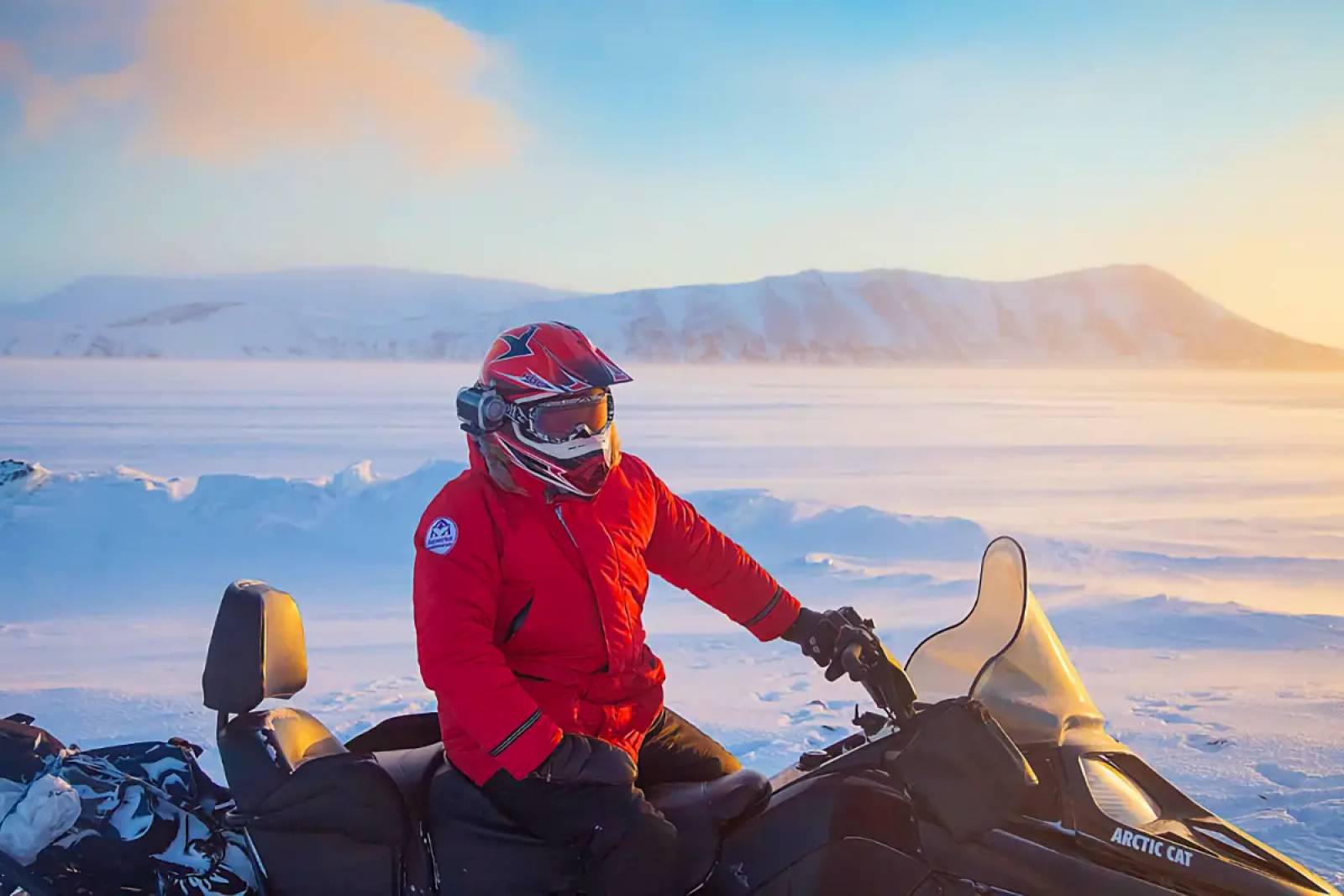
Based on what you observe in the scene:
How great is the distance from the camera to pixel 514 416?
110 inches

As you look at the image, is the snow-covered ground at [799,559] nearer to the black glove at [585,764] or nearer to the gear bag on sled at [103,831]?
the black glove at [585,764]

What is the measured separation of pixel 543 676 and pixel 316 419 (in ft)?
70.1

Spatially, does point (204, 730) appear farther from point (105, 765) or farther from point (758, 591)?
point (758, 591)

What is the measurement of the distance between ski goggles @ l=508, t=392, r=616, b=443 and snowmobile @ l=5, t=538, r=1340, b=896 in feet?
2.59

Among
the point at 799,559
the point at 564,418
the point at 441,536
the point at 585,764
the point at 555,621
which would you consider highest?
the point at 564,418

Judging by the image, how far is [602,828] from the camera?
254 cm

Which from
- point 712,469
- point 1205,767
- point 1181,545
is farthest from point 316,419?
point 1205,767

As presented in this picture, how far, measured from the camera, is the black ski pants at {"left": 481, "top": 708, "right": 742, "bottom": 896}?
2521 mm

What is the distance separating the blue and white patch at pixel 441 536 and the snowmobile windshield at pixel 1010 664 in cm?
123

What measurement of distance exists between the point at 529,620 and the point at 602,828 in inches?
19.7

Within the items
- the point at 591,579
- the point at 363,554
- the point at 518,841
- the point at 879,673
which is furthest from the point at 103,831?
the point at 363,554

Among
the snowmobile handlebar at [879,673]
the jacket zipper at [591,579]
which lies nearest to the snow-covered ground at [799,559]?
the snowmobile handlebar at [879,673]

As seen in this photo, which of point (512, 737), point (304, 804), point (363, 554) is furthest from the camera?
point (363, 554)

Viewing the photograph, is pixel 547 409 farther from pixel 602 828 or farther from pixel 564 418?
pixel 602 828
